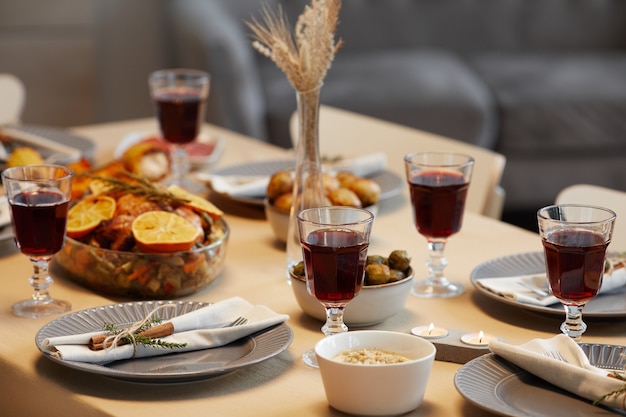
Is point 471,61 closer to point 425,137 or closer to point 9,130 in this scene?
point 425,137

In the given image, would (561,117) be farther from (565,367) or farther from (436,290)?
(565,367)

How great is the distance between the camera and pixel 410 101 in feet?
12.9

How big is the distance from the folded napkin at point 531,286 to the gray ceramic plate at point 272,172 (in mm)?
486

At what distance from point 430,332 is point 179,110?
956 millimetres

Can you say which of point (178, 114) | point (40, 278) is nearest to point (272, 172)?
point (178, 114)

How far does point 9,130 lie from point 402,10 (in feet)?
8.64

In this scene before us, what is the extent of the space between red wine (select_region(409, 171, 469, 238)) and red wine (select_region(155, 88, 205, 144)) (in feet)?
2.22

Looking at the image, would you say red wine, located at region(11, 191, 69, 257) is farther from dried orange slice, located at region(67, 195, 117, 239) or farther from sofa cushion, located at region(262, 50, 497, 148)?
sofa cushion, located at region(262, 50, 497, 148)

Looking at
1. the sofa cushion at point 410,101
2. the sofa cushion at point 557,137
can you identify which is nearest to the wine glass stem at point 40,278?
the sofa cushion at point 410,101

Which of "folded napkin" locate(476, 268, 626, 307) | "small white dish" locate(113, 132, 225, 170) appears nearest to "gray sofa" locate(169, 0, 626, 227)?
"small white dish" locate(113, 132, 225, 170)

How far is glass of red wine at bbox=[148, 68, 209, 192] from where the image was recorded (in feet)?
6.66

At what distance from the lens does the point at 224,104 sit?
3.76 meters

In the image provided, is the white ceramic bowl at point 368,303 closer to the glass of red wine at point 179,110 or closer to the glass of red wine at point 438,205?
the glass of red wine at point 438,205

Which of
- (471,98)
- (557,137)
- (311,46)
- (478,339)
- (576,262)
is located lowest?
(557,137)
